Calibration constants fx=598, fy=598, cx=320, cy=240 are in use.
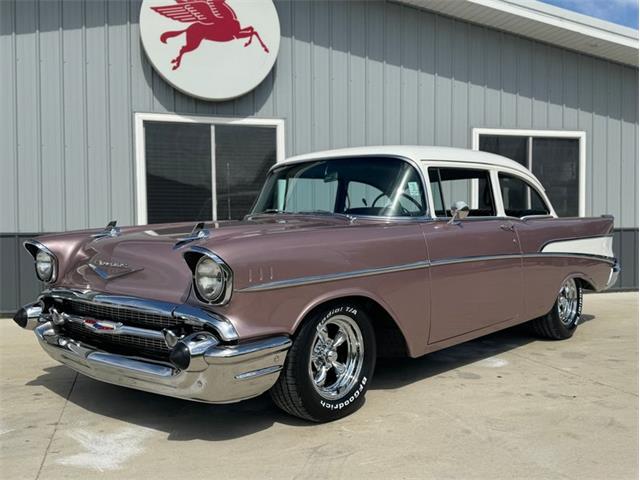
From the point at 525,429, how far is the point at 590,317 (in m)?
4.16

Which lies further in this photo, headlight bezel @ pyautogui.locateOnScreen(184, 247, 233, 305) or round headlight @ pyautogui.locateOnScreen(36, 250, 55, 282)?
round headlight @ pyautogui.locateOnScreen(36, 250, 55, 282)

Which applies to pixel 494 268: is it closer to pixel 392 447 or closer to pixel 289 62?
pixel 392 447

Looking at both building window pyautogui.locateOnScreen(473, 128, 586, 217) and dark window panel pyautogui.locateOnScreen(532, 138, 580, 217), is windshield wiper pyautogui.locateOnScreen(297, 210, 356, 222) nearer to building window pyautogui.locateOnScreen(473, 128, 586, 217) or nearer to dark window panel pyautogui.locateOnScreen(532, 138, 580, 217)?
building window pyautogui.locateOnScreen(473, 128, 586, 217)

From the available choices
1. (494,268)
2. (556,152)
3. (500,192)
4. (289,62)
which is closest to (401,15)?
(289,62)

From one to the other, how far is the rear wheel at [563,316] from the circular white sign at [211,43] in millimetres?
4325

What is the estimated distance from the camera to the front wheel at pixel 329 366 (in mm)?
3250

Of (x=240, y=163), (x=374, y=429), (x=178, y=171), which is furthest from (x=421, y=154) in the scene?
(x=178, y=171)

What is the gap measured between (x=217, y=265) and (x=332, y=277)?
28.3 inches

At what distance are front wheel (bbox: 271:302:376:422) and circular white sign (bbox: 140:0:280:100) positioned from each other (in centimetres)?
459

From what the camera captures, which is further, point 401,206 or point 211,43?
point 211,43

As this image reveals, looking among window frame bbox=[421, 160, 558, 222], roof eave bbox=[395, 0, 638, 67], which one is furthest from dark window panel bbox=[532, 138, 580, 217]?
window frame bbox=[421, 160, 558, 222]

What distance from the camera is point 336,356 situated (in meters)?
3.58

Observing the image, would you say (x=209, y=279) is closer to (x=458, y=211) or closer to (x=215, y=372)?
(x=215, y=372)

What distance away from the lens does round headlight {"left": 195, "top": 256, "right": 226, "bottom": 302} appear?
297cm
